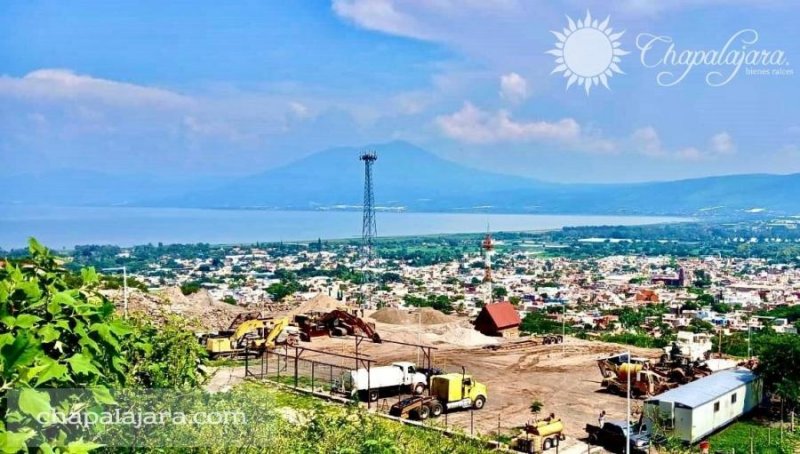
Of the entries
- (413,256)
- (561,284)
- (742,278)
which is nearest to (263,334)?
(561,284)

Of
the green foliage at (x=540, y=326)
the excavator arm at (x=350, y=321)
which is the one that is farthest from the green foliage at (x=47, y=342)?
the green foliage at (x=540, y=326)

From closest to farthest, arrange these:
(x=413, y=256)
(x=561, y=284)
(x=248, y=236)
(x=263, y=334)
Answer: (x=263, y=334) → (x=561, y=284) → (x=413, y=256) → (x=248, y=236)

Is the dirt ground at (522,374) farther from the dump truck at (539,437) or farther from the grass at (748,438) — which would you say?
the grass at (748,438)

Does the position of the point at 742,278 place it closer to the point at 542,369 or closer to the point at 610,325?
the point at 610,325

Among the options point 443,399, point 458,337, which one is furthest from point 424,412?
point 458,337

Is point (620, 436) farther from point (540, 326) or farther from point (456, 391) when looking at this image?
point (540, 326)

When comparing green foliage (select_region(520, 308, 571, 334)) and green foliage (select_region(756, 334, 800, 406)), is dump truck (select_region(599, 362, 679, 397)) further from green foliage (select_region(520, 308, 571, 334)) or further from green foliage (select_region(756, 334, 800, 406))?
green foliage (select_region(520, 308, 571, 334))
